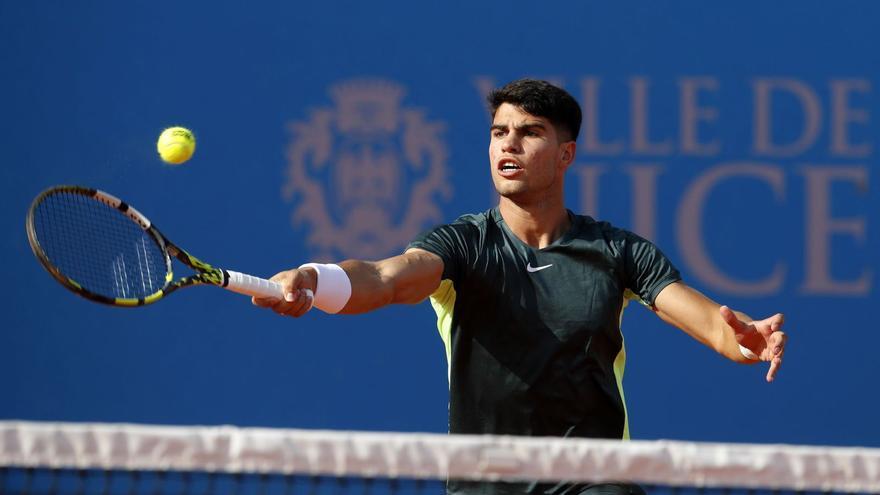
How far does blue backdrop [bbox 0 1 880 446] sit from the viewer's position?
6.41 meters

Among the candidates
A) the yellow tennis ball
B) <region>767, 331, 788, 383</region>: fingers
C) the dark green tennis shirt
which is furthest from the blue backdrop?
<region>767, 331, 788, 383</region>: fingers

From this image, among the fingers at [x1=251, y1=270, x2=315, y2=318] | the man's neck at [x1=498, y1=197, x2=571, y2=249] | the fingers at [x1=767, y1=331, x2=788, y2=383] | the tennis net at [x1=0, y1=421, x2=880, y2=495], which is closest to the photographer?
the tennis net at [x1=0, y1=421, x2=880, y2=495]

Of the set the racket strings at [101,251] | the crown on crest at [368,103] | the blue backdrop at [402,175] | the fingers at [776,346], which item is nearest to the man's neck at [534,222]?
the fingers at [776,346]

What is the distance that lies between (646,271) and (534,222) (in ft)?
1.18

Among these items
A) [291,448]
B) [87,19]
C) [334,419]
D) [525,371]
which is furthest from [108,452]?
[87,19]

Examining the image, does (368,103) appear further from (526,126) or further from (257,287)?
(257,287)

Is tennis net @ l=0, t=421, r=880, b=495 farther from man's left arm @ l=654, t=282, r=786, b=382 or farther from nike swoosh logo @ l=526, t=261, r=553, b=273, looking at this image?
nike swoosh logo @ l=526, t=261, r=553, b=273

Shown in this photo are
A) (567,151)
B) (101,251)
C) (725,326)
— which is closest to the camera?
(725,326)

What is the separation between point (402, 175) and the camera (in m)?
6.52

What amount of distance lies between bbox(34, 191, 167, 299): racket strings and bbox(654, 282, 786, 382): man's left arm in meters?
1.60

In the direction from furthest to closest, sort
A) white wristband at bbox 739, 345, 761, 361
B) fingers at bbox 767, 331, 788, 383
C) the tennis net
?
white wristband at bbox 739, 345, 761, 361 < fingers at bbox 767, 331, 788, 383 < the tennis net

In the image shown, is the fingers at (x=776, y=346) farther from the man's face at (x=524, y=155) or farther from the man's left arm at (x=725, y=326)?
the man's face at (x=524, y=155)

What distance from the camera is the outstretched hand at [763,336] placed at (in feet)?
13.0

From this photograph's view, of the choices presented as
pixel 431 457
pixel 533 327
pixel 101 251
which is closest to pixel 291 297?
pixel 431 457
